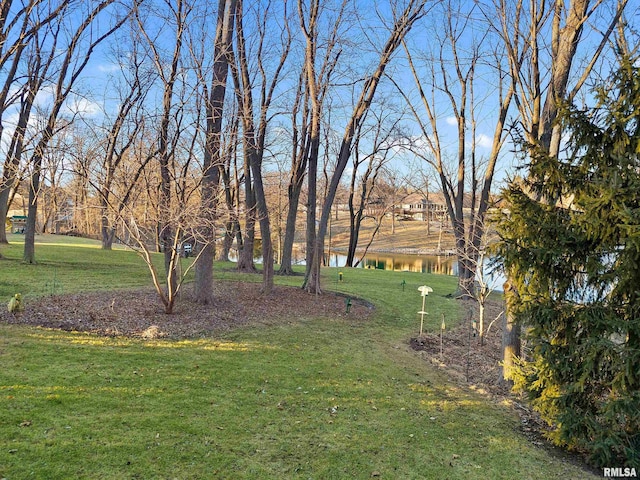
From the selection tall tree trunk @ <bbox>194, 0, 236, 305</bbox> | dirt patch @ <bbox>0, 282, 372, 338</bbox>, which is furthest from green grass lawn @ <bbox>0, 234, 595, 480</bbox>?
tall tree trunk @ <bbox>194, 0, 236, 305</bbox>

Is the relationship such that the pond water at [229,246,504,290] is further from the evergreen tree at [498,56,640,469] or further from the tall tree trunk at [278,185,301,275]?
the evergreen tree at [498,56,640,469]

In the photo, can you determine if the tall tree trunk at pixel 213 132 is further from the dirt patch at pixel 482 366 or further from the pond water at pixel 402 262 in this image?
the pond water at pixel 402 262

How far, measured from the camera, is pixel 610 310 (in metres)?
3.62

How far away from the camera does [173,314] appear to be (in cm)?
750

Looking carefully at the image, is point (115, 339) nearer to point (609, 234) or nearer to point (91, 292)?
point (91, 292)

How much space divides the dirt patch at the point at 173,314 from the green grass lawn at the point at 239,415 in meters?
0.50

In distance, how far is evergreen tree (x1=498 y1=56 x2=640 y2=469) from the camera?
11.2 ft

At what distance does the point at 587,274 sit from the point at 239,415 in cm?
359

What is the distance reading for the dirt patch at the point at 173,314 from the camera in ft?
21.3

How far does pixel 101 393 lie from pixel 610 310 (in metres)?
4.89

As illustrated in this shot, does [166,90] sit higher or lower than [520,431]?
higher

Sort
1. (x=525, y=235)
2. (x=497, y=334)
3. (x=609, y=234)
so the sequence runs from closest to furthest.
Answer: (x=609, y=234) → (x=525, y=235) → (x=497, y=334)

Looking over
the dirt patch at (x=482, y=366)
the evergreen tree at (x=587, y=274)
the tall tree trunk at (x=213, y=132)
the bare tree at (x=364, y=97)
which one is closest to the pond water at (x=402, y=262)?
the bare tree at (x=364, y=97)

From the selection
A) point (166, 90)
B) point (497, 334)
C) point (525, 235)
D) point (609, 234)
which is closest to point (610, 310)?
point (609, 234)
